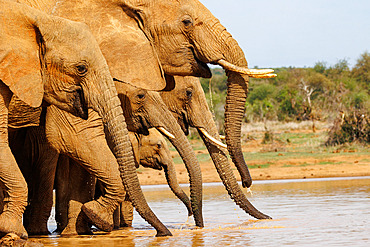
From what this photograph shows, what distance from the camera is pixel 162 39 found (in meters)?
6.38

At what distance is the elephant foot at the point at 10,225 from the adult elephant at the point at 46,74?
0.04 metres

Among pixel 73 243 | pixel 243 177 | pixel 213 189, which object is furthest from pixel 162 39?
pixel 213 189

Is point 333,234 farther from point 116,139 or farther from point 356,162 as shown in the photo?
point 356,162

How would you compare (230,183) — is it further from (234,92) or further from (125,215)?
(125,215)

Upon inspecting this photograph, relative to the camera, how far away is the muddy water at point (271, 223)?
5695mm

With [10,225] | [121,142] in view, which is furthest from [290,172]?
[10,225]

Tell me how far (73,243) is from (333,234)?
6.57 feet

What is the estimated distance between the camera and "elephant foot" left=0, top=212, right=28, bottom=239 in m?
4.83

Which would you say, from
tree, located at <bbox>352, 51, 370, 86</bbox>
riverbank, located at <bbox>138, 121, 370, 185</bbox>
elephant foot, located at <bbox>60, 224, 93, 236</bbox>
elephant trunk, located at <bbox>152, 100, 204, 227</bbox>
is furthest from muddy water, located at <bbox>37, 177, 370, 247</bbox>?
tree, located at <bbox>352, 51, 370, 86</bbox>

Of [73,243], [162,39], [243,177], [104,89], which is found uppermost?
[162,39]

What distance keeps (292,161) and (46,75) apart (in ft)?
36.9

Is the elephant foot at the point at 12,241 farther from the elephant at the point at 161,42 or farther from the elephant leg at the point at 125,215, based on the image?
the elephant leg at the point at 125,215

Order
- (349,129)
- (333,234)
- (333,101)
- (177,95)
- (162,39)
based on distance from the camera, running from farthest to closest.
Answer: (333,101)
(349,129)
(177,95)
(162,39)
(333,234)

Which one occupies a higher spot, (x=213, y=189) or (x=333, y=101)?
(x=333, y=101)
